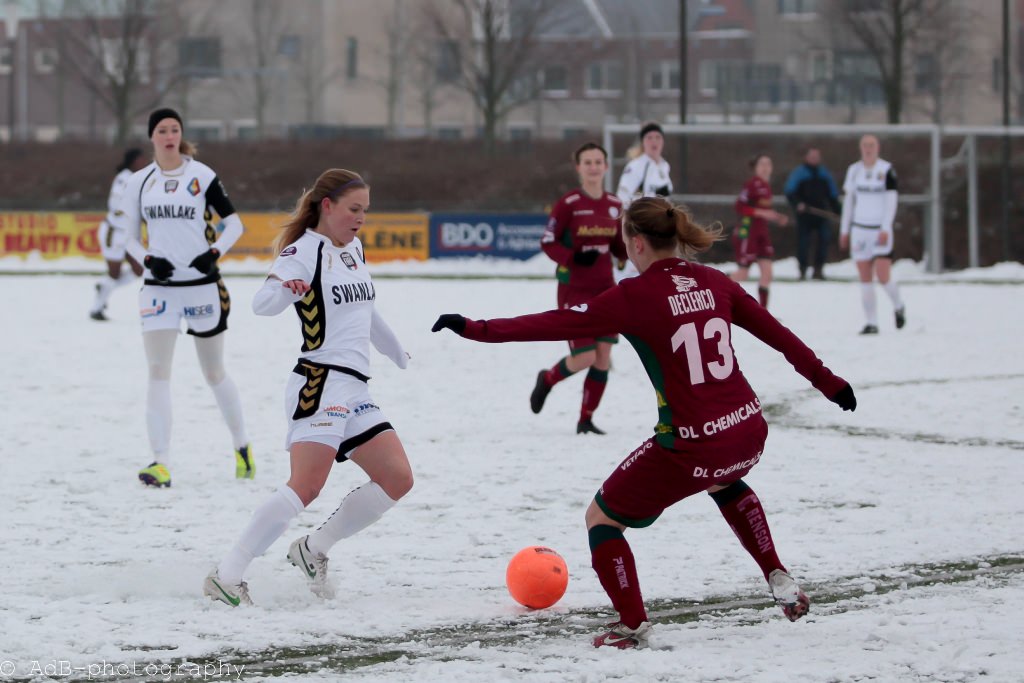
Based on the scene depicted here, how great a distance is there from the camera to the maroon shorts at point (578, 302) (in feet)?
33.6

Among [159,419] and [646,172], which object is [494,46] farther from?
[159,419]

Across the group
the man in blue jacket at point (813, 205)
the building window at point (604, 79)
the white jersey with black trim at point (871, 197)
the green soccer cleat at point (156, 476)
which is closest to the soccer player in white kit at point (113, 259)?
the white jersey with black trim at point (871, 197)

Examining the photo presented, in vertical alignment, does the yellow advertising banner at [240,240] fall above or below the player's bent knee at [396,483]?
above

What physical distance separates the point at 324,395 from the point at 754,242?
12.7m

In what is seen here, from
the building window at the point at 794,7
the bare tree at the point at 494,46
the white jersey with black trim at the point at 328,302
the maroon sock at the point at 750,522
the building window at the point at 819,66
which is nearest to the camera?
the maroon sock at the point at 750,522

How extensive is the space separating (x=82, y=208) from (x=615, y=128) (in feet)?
41.8

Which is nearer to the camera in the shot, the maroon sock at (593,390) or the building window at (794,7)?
the maroon sock at (593,390)

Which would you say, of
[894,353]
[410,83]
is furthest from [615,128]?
[410,83]

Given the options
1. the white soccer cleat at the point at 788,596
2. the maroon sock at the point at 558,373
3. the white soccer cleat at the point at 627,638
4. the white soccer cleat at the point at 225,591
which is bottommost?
the white soccer cleat at the point at 627,638

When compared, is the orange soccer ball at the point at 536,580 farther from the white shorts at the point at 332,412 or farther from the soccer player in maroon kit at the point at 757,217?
the soccer player in maroon kit at the point at 757,217

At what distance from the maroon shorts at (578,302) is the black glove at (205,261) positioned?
2.71m

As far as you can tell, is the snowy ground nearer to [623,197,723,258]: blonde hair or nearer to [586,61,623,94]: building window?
[623,197,723,258]: blonde hair

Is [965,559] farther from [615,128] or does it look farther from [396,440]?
[615,128]

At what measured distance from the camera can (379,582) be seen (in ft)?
20.7
